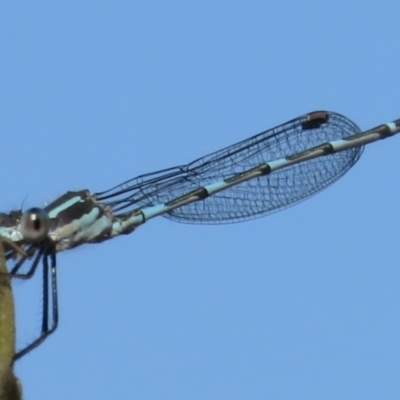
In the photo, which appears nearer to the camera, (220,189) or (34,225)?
(34,225)

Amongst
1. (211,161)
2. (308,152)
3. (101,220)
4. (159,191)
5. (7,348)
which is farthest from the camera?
(308,152)

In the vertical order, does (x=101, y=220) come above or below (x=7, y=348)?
above

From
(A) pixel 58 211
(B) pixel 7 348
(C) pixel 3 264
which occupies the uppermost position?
(A) pixel 58 211

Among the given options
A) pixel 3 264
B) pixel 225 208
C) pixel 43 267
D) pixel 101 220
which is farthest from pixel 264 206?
pixel 3 264

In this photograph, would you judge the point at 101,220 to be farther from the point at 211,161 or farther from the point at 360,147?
the point at 360,147
